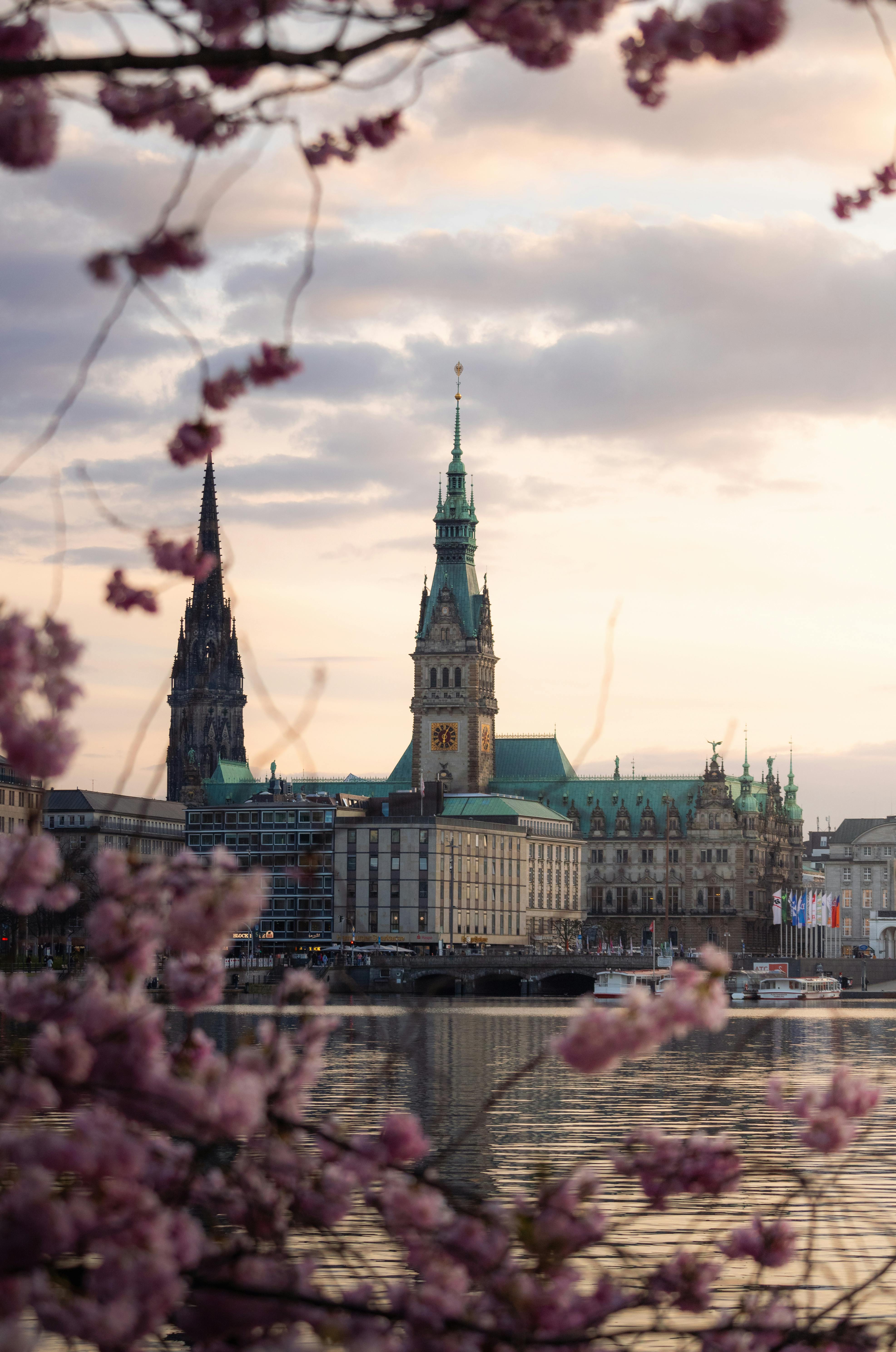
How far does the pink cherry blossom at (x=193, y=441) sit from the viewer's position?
10.9 m

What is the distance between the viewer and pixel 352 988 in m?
11.2

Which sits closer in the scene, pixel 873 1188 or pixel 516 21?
pixel 516 21

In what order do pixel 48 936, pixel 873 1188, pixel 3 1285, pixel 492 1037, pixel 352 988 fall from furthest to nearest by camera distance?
A: pixel 492 1037 < pixel 873 1188 < pixel 48 936 < pixel 352 988 < pixel 3 1285

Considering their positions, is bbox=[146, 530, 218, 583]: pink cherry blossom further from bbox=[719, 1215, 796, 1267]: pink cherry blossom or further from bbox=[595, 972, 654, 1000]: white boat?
bbox=[595, 972, 654, 1000]: white boat

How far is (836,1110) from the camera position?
40.0 feet

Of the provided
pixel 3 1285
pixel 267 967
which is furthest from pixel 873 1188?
pixel 267 967

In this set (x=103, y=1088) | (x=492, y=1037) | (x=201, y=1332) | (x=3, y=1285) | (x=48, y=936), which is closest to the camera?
(x=3, y=1285)

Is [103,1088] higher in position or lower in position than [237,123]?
lower

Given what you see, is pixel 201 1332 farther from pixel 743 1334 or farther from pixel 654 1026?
pixel 743 1334

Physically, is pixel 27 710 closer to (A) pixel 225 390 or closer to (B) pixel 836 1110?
(A) pixel 225 390

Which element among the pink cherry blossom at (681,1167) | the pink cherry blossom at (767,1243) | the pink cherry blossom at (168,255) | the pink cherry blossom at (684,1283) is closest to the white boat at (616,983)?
the pink cherry blossom at (767,1243)

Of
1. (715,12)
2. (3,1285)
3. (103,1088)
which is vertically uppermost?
(715,12)

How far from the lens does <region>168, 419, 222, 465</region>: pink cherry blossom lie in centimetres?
1095

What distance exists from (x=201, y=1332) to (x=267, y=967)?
17621cm
